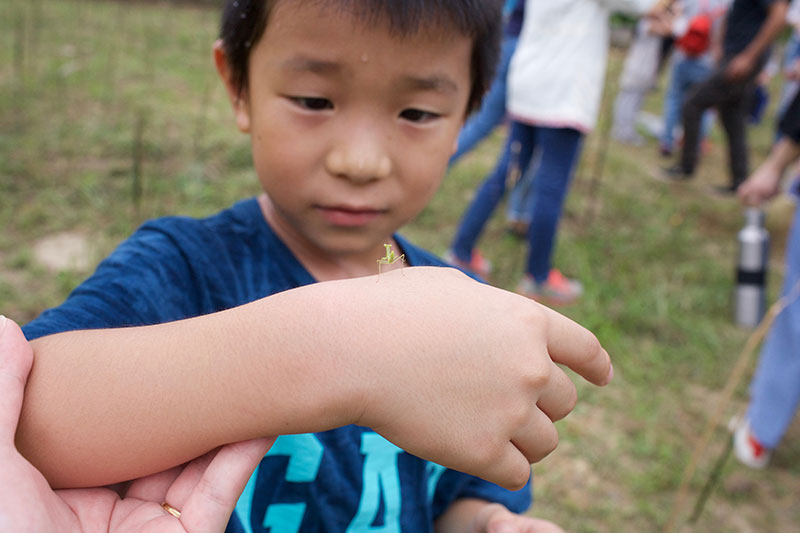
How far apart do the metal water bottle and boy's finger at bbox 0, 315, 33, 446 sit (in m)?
3.68

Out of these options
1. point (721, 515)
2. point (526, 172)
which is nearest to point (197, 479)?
point (721, 515)

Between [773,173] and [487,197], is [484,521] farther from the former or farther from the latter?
[487,197]

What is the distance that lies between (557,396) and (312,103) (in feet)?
1.96

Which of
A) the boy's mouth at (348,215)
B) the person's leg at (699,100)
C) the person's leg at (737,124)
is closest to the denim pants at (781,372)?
the boy's mouth at (348,215)

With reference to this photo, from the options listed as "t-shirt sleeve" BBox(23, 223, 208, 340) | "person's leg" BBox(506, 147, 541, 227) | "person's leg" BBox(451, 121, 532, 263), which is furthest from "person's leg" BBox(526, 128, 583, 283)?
"t-shirt sleeve" BBox(23, 223, 208, 340)

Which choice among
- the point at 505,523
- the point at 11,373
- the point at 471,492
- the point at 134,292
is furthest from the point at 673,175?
the point at 11,373

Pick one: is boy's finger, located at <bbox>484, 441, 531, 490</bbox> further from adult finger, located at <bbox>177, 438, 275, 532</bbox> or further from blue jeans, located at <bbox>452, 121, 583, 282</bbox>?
blue jeans, located at <bbox>452, 121, 583, 282</bbox>

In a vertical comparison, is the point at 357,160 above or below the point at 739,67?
below

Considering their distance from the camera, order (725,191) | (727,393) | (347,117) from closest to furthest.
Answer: (347,117), (727,393), (725,191)

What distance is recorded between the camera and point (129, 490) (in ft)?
2.35

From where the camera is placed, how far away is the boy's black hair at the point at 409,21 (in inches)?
37.2

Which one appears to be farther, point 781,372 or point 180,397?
point 781,372

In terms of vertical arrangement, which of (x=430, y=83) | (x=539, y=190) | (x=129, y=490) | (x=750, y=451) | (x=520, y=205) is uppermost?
(x=430, y=83)

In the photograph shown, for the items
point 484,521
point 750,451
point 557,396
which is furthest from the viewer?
point 750,451
